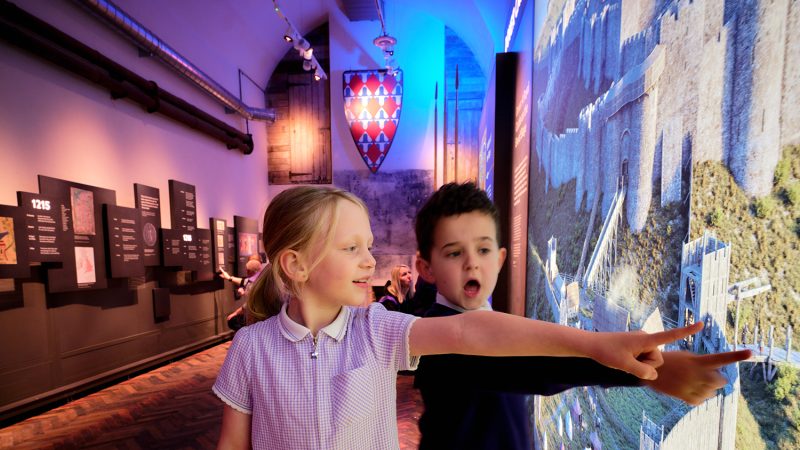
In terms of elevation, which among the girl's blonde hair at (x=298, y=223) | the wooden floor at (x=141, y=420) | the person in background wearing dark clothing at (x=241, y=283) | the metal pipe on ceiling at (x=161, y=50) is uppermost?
the metal pipe on ceiling at (x=161, y=50)

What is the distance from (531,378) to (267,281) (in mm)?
845

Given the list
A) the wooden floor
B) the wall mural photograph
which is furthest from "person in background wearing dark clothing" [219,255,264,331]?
the wall mural photograph

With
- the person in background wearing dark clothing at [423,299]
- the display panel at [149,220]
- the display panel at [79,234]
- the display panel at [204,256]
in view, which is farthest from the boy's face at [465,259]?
the display panel at [204,256]

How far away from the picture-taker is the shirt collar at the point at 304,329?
2.90 feet

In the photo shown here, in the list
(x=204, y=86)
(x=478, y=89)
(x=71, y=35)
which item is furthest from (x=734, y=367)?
(x=478, y=89)

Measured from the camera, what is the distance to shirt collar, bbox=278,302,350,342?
0.88 meters

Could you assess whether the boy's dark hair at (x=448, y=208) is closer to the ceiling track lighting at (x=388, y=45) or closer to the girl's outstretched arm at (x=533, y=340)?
the girl's outstretched arm at (x=533, y=340)

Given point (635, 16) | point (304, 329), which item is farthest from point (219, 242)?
point (635, 16)

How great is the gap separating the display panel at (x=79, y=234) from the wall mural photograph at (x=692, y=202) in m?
4.99

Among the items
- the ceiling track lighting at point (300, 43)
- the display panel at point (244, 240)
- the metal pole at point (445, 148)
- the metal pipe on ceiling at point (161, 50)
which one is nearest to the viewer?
the metal pipe on ceiling at point (161, 50)

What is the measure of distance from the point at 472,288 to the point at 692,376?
0.56 m

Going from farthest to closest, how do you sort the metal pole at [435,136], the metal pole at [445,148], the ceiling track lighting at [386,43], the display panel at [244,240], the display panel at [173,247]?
the metal pole at [435,136], the metal pole at [445,148], the display panel at [244,240], the ceiling track lighting at [386,43], the display panel at [173,247]

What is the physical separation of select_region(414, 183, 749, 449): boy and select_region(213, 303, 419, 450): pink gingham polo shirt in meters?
0.12

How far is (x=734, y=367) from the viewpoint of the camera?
0.64 meters
